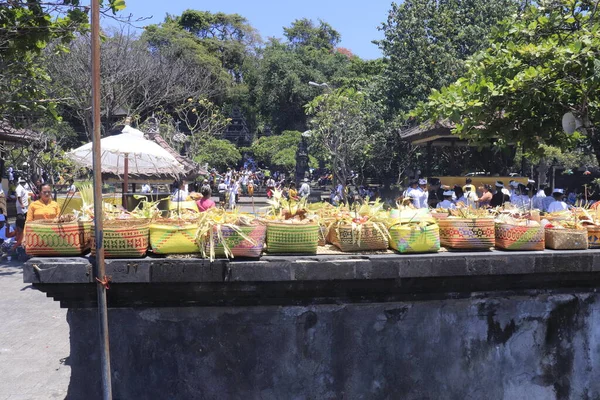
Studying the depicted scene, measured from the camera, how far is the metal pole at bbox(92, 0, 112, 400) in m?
3.46

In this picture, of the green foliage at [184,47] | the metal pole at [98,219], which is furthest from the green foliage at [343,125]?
the metal pole at [98,219]

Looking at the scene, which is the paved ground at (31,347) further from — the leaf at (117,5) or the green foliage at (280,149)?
the green foliage at (280,149)

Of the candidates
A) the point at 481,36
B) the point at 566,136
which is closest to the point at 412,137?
the point at 481,36

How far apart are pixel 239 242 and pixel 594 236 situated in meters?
3.04

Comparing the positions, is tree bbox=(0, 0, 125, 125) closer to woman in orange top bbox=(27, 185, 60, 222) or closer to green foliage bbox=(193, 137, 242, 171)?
woman in orange top bbox=(27, 185, 60, 222)

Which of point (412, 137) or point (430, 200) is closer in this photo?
point (430, 200)

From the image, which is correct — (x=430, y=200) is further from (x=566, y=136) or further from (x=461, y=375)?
(x=461, y=375)

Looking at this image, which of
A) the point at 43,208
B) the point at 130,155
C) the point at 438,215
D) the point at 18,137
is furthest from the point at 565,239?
the point at 18,137

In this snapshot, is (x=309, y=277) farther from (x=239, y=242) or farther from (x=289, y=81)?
(x=289, y=81)

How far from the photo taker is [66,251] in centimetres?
394

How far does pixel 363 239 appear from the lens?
169 inches

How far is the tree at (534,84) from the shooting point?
24.9ft

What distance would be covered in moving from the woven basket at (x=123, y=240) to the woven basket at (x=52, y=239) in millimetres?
153

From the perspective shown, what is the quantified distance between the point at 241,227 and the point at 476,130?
643 cm
